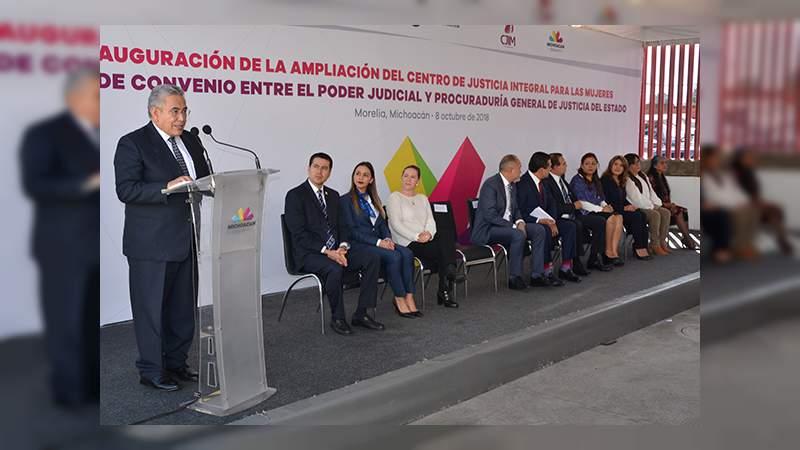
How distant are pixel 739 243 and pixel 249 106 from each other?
144 inches

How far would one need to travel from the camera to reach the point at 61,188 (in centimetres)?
306

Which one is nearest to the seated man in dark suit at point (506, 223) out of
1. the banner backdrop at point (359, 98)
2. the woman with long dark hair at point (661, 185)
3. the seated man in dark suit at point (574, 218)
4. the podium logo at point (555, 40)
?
the seated man in dark suit at point (574, 218)

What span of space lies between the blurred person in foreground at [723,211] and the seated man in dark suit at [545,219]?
3424mm

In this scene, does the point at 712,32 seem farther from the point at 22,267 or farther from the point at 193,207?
the point at 22,267

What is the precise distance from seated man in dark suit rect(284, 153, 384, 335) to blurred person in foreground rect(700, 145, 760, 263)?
7.67ft

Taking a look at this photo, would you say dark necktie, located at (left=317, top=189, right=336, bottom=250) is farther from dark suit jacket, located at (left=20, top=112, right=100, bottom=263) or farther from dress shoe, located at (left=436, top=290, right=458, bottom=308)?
dark suit jacket, located at (left=20, top=112, right=100, bottom=263)

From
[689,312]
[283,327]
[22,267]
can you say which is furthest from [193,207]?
[689,312]

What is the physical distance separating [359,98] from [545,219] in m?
1.98

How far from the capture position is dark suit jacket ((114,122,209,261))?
141 inches

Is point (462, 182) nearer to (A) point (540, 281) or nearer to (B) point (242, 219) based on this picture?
(A) point (540, 281)

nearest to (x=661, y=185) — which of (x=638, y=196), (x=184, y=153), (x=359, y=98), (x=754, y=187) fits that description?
(x=638, y=196)

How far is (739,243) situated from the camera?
321 centimetres

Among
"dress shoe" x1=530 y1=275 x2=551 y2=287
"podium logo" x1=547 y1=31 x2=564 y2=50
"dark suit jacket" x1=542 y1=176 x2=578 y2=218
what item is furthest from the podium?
"podium logo" x1=547 y1=31 x2=564 y2=50

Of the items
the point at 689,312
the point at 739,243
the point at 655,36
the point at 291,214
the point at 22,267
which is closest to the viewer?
the point at 22,267
